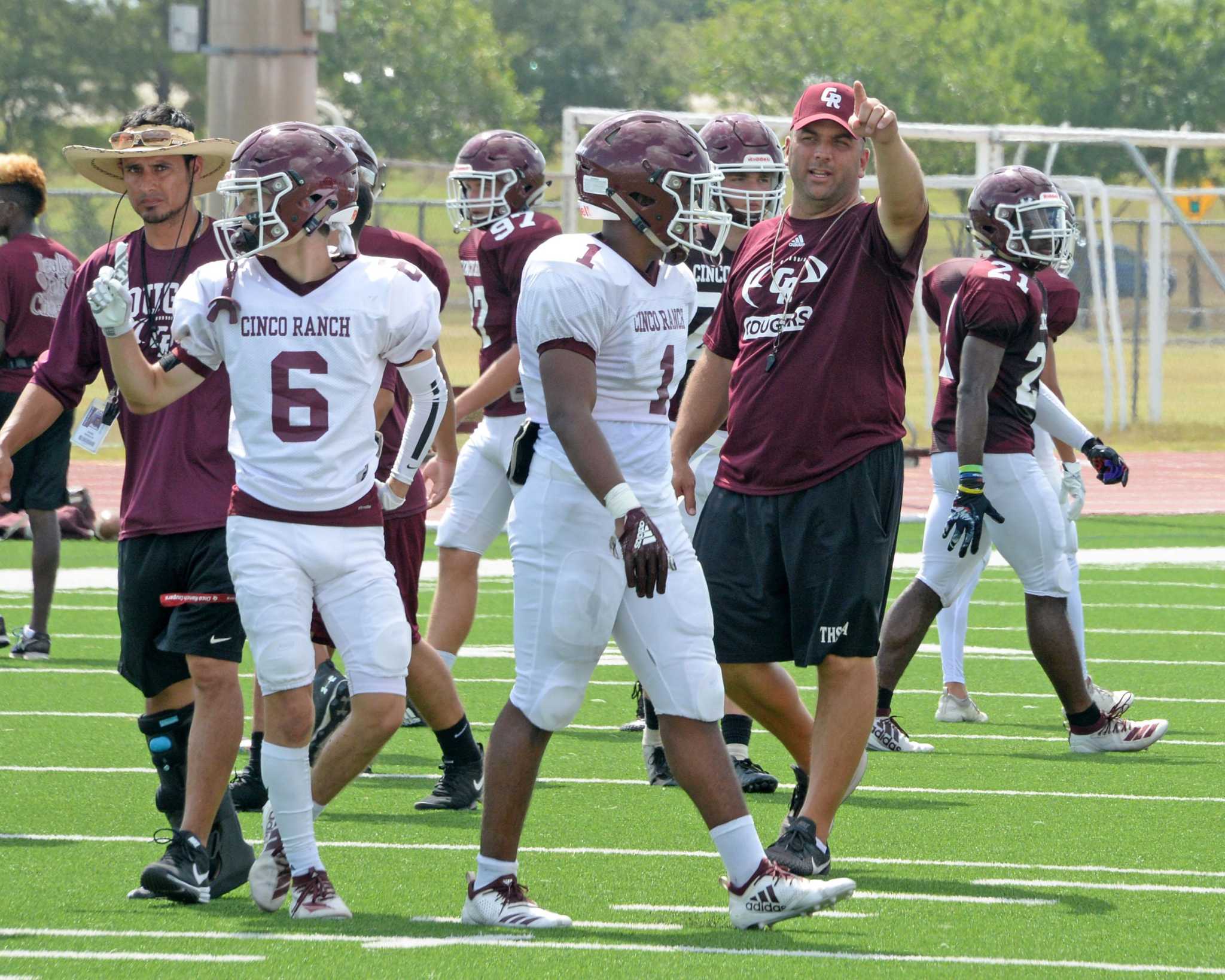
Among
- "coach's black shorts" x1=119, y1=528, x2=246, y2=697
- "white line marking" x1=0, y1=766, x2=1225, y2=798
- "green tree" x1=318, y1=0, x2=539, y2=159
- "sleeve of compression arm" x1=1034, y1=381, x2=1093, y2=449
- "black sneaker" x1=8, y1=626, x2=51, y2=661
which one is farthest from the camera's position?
"green tree" x1=318, y1=0, x2=539, y2=159

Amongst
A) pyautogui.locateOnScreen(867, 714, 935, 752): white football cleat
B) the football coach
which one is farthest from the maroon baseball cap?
pyautogui.locateOnScreen(867, 714, 935, 752): white football cleat

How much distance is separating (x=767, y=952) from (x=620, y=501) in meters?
1.06

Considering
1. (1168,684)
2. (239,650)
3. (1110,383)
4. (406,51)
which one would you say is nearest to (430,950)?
(239,650)

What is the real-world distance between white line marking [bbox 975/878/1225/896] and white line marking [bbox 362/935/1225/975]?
67 cm

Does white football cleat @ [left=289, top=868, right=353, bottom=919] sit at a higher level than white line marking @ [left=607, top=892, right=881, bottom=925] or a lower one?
higher

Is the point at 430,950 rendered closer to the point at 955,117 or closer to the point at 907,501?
the point at 907,501

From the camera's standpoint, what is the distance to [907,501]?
17469 mm

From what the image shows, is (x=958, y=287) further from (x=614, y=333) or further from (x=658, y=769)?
(x=614, y=333)

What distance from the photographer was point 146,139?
5.81m

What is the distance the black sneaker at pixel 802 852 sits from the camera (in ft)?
17.9

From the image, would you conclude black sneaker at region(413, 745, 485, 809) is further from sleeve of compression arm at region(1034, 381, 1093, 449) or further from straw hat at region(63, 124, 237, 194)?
sleeve of compression arm at region(1034, 381, 1093, 449)

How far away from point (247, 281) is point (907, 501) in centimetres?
1273

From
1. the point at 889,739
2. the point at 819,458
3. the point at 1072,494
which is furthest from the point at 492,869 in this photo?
the point at 1072,494

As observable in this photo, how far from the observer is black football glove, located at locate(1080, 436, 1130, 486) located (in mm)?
7699
